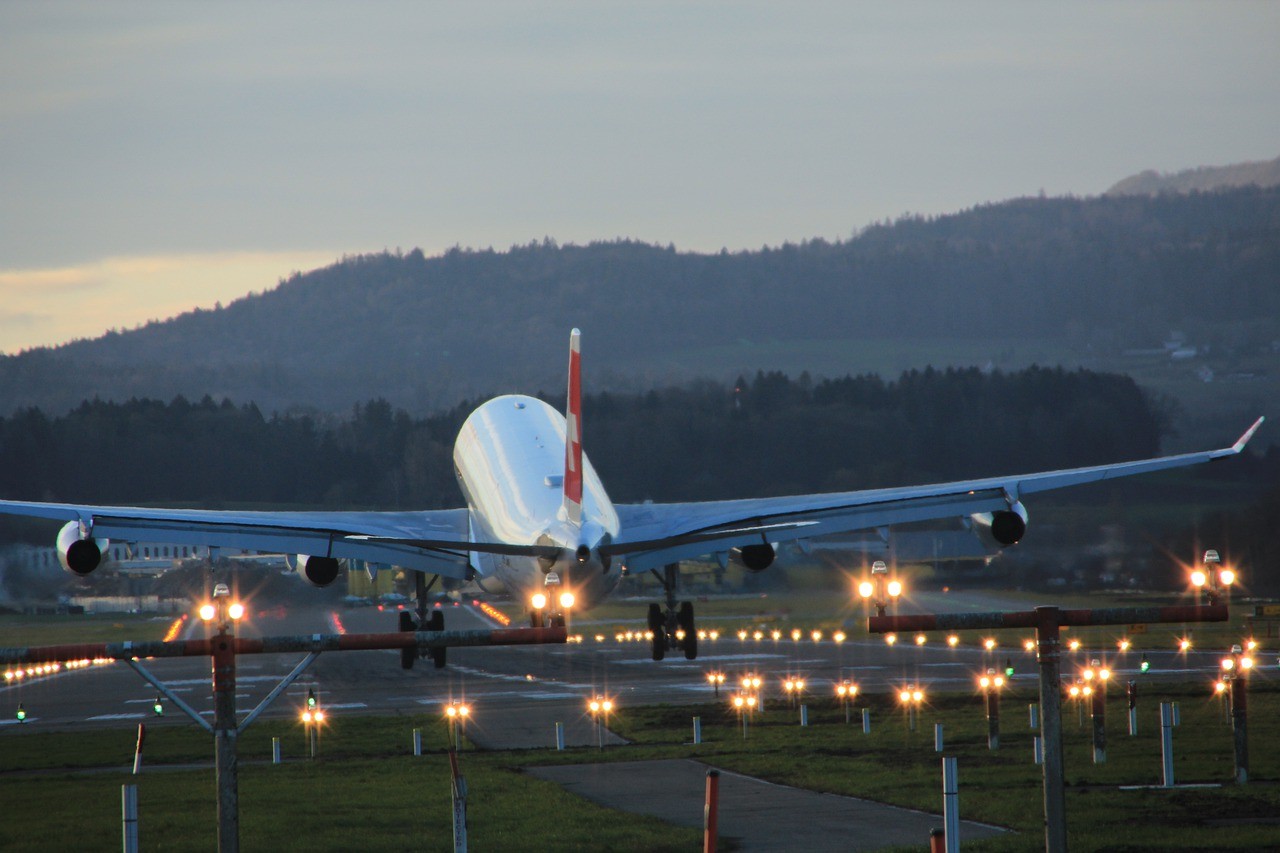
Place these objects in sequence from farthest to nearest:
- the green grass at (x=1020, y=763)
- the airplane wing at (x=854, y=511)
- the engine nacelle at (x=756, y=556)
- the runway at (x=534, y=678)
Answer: the runway at (x=534, y=678), the engine nacelle at (x=756, y=556), the airplane wing at (x=854, y=511), the green grass at (x=1020, y=763)

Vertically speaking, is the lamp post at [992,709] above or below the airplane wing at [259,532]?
below

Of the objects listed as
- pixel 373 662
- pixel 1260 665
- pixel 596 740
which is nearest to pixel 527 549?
pixel 596 740

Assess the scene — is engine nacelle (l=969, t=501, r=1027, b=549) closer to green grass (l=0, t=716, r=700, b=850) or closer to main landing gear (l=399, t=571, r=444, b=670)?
green grass (l=0, t=716, r=700, b=850)

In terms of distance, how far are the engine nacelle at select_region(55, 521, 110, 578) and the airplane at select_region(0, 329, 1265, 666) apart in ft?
0.10

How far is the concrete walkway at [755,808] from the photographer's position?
23.9m

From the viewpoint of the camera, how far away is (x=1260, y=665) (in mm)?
53250

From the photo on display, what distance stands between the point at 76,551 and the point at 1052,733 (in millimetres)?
27304

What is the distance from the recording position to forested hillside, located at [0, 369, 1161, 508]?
147 meters

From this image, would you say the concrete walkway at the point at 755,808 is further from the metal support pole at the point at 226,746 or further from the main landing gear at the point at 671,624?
the main landing gear at the point at 671,624

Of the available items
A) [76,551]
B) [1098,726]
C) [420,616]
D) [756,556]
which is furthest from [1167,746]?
[76,551]

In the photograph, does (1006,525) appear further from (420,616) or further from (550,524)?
(420,616)

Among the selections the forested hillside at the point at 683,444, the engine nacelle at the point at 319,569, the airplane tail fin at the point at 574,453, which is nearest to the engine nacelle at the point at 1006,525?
the airplane tail fin at the point at 574,453

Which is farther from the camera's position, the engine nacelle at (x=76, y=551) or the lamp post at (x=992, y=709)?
the engine nacelle at (x=76, y=551)

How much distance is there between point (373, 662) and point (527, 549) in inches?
1577
